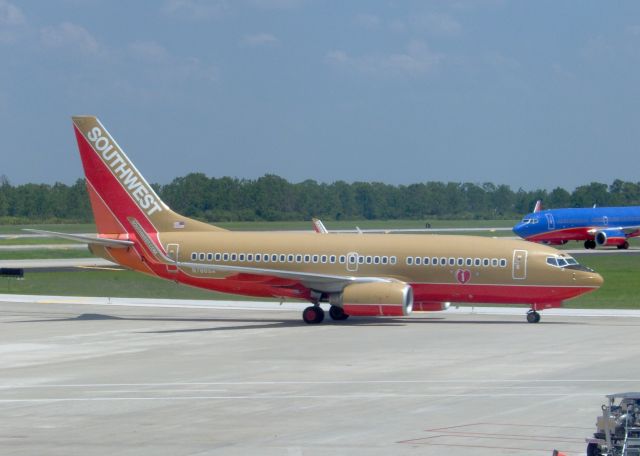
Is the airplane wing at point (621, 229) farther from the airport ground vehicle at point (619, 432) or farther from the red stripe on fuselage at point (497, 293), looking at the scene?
the airport ground vehicle at point (619, 432)

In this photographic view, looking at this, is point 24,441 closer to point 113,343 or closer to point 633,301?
point 113,343

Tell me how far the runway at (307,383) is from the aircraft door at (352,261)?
6.31 feet

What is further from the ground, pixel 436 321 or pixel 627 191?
pixel 627 191

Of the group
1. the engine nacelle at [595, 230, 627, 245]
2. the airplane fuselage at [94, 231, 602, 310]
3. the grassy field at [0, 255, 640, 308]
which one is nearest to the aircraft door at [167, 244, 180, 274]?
the airplane fuselage at [94, 231, 602, 310]

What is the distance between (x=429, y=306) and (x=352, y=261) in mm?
3229

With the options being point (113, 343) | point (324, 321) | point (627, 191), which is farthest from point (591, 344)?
point (627, 191)

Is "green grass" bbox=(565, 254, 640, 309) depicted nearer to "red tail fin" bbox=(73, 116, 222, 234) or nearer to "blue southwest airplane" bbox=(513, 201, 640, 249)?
"blue southwest airplane" bbox=(513, 201, 640, 249)

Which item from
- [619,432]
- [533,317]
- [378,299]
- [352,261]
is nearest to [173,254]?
[352,261]

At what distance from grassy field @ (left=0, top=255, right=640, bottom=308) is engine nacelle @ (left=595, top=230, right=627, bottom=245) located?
93.6ft

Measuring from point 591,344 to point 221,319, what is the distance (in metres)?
14.8

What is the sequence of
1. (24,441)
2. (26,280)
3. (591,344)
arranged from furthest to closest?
(26,280)
(591,344)
(24,441)

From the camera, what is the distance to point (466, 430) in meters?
19.4

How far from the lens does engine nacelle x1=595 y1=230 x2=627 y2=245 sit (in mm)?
94875

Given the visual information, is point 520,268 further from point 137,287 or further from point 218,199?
point 218,199
